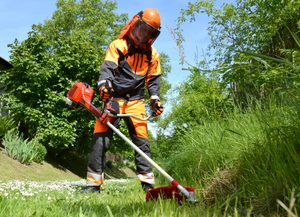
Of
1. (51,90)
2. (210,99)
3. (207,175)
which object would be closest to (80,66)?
(51,90)

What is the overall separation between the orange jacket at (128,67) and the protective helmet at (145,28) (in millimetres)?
157

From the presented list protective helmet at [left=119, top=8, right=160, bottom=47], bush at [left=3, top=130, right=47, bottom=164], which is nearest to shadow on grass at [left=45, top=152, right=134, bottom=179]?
bush at [left=3, top=130, right=47, bottom=164]

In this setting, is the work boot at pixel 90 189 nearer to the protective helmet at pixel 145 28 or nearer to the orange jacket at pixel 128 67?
the orange jacket at pixel 128 67

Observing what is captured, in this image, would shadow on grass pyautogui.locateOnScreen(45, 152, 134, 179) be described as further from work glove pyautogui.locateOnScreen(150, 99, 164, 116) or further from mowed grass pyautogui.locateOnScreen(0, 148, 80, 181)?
work glove pyautogui.locateOnScreen(150, 99, 164, 116)

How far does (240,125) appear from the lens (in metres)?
3.44

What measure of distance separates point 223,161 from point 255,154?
2.96ft

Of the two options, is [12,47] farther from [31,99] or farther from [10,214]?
[10,214]

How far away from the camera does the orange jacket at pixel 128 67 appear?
4336mm

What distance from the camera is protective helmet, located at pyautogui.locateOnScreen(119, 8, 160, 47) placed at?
4180 mm

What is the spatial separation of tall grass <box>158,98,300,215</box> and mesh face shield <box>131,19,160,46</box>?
1.17 metres

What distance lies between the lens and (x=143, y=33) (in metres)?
4.26

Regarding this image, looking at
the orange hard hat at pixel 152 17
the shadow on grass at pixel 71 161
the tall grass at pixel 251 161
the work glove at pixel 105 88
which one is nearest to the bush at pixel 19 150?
the shadow on grass at pixel 71 161

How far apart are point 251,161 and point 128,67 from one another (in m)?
2.25

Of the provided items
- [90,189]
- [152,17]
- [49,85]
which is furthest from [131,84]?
[49,85]
